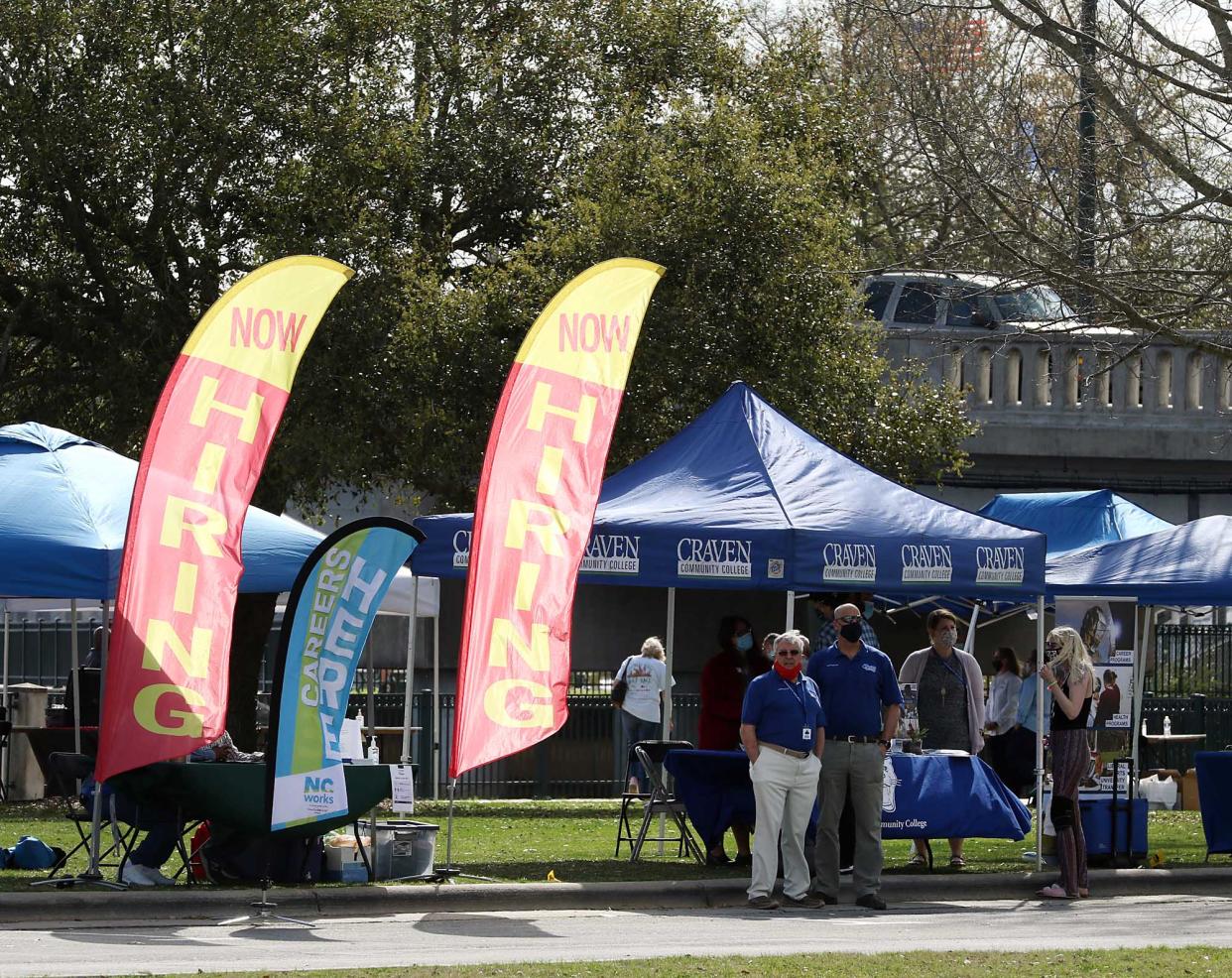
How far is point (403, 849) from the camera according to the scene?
13.7 meters

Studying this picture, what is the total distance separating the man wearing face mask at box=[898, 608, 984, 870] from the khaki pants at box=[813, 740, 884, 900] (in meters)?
2.31

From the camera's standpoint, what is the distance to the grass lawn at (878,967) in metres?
9.70

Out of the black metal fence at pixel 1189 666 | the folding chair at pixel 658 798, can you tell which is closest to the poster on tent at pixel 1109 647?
the folding chair at pixel 658 798

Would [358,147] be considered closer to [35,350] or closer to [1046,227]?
[35,350]

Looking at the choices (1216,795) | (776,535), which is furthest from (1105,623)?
(776,535)

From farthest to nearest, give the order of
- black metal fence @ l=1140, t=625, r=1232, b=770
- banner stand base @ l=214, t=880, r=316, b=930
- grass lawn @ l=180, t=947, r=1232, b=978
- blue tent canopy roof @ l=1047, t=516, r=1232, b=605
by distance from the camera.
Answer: black metal fence @ l=1140, t=625, r=1232, b=770 < blue tent canopy roof @ l=1047, t=516, r=1232, b=605 < banner stand base @ l=214, t=880, r=316, b=930 < grass lawn @ l=180, t=947, r=1232, b=978

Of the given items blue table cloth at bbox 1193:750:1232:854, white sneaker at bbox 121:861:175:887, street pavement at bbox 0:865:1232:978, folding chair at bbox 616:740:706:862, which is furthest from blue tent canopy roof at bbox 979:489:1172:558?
white sneaker at bbox 121:861:175:887

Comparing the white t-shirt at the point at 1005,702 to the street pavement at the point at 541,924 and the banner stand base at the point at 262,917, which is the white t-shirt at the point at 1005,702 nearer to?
the street pavement at the point at 541,924

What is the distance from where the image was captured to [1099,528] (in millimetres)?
22391

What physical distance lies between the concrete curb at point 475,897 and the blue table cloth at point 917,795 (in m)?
0.35

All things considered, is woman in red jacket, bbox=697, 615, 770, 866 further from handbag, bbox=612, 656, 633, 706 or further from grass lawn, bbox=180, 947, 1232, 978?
handbag, bbox=612, 656, 633, 706

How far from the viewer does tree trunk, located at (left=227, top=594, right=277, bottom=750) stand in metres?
24.8

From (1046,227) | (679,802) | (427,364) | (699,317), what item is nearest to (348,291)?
(427,364)

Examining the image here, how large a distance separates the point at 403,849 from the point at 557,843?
3676mm
